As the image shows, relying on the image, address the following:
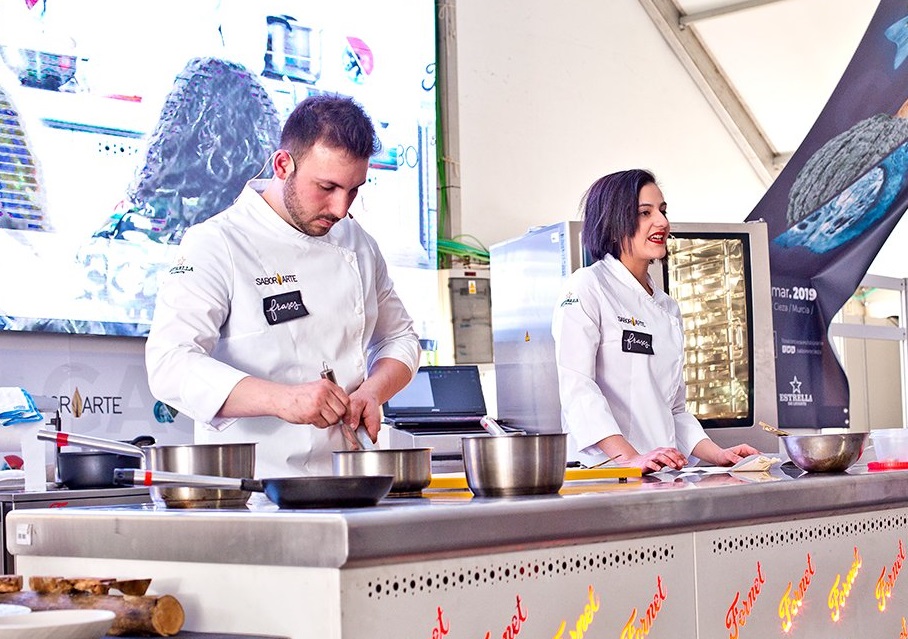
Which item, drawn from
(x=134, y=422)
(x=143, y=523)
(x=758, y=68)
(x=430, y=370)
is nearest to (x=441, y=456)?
(x=430, y=370)

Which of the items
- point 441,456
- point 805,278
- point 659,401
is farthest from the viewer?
point 805,278

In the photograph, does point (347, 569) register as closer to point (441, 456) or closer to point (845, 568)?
point (845, 568)

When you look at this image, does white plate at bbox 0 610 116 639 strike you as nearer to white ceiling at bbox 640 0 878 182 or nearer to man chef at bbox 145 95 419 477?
man chef at bbox 145 95 419 477

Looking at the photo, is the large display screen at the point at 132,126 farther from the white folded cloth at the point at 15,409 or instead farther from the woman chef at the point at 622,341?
the woman chef at the point at 622,341

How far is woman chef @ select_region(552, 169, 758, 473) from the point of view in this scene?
313 cm

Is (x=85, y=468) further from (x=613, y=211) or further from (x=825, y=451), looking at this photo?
(x=825, y=451)

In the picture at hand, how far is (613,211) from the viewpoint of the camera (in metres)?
3.44

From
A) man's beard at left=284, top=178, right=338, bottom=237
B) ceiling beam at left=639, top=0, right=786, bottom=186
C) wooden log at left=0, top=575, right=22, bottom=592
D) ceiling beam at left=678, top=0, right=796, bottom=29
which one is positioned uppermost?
ceiling beam at left=678, top=0, right=796, bottom=29

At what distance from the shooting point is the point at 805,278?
235 inches

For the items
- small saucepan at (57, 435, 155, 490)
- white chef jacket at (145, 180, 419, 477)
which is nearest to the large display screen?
small saucepan at (57, 435, 155, 490)

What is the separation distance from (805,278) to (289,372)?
3.92 metres

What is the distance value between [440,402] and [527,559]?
333 centimetres

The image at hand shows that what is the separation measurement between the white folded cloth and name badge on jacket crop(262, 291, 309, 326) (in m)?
1.57

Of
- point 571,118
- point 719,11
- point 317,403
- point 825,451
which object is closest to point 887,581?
point 825,451
